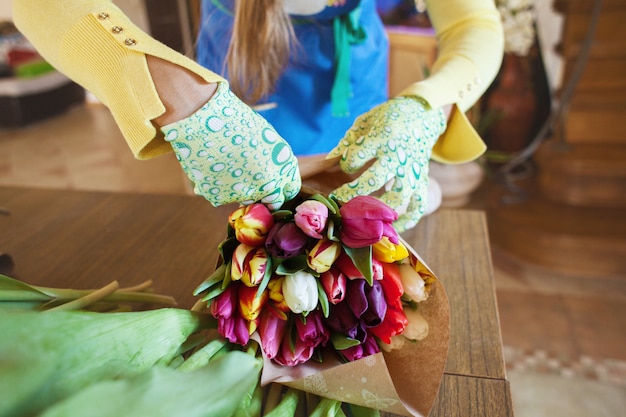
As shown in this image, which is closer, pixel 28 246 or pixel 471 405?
pixel 471 405

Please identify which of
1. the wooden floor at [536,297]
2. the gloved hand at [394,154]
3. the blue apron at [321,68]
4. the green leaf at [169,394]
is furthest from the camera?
the wooden floor at [536,297]

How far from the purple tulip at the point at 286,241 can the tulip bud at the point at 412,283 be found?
87 millimetres

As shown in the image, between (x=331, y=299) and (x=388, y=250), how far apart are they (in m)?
0.06

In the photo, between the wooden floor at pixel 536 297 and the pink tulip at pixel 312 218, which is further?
the wooden floor at pixel 536 297

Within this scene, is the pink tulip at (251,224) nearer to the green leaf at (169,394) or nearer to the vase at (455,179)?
the green leaf at (169,394)

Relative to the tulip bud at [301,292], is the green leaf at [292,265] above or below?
above

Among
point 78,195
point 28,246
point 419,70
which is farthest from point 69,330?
point 419,70

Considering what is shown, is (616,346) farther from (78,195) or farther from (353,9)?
(78,195)

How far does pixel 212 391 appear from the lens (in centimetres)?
27

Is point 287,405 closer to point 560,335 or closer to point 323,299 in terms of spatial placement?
point 323,299

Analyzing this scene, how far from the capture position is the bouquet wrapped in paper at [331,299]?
0.36 m

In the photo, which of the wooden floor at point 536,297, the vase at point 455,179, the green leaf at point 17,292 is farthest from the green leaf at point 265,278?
the vase at point 455,179

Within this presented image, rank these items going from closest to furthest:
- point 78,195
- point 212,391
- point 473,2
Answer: point 212,391 → point 473,2 → point 78,195

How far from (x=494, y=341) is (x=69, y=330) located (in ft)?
1.22
